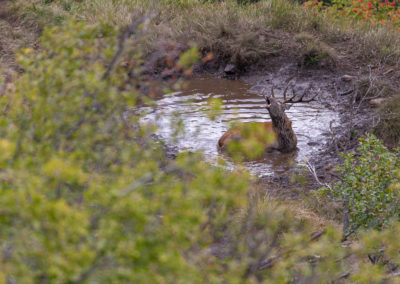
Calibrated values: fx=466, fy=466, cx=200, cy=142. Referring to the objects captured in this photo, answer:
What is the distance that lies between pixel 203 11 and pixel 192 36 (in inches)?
72.6

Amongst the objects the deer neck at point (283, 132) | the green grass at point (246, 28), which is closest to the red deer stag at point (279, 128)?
the deer neck at point (283, 132)

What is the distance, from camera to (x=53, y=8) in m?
14.5

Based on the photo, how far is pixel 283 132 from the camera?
25.1 feet

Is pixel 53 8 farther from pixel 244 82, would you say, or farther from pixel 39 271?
pixel 39 271

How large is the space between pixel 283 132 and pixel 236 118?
1.43 meters

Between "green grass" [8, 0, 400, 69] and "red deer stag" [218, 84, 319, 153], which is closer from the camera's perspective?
"red deer stag" [218, 84, 319, 153]

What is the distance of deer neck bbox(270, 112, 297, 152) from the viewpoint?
24.7 feet

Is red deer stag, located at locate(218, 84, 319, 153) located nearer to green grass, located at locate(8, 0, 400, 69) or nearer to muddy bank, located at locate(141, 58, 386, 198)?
muddy bank, located at locate(141, 58, 386, 198)

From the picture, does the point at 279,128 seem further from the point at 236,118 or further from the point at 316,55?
the point at 316,55

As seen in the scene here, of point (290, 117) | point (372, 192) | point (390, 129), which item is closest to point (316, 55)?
point (290, 117)

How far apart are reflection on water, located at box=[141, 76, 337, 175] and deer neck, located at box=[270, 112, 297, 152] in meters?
0.14

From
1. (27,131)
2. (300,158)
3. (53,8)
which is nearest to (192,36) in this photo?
(53,8)

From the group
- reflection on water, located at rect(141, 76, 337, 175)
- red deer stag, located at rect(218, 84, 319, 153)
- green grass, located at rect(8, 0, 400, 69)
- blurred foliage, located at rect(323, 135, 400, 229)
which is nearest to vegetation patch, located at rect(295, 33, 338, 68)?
green grass, located at rect(8, 0, 400, 69)

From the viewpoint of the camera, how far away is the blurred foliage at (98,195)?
68.4 inches
